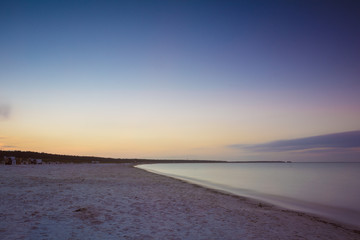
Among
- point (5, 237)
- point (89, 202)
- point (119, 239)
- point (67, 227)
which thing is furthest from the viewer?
point (89, 202)

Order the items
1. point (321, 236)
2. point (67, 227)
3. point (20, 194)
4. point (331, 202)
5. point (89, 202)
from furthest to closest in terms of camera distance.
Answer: point (331, 202) < point (20, 194) < point (89, 202) < point (321, 236) < point (67, 227)

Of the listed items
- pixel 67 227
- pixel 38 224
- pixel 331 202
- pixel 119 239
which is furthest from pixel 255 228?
pixel 331 202

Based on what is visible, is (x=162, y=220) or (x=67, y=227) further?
(x=162, y=220)

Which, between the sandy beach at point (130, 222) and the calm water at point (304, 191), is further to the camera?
the calm water at point (304, 191)

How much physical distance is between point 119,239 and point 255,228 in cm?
525

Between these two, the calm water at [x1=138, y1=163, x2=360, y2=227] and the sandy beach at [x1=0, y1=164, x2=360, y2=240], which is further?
the calm water at [x1=138, y1=163, x2=360, y2=227]

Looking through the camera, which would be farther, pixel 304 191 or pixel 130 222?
A: pixel 304 191

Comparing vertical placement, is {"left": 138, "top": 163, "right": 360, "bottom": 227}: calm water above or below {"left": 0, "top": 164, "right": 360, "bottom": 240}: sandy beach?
below

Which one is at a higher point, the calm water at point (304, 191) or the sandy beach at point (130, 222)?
the sandy beach at point (130, 222)

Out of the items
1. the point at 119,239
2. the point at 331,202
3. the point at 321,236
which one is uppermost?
the point at 119,239

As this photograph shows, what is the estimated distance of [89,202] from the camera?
12055mm

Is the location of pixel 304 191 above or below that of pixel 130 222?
below

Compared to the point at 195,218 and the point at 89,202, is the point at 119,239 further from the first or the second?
the point at 89,202

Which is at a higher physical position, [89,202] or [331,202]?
[89,202]
